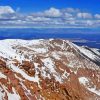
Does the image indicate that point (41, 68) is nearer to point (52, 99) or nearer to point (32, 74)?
point (32, 74)

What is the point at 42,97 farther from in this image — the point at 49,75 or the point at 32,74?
the point at 49,75

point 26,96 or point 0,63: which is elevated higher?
point 0,63

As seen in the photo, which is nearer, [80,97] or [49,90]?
[49,90]

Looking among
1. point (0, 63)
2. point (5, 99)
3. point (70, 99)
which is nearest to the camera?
point (5, 99)

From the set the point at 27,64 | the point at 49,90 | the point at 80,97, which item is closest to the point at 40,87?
the point at 49,90

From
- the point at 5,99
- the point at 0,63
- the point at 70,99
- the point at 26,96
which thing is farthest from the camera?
the point at 70,99

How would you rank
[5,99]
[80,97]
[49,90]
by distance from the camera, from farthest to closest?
[80,97] → [49,90] → [5,99]

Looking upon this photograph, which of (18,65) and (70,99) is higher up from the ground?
(18,65)

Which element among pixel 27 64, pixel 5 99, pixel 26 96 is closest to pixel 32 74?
pixel 27 64

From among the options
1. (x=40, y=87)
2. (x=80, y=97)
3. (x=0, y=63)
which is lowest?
(x=80, y=97)
